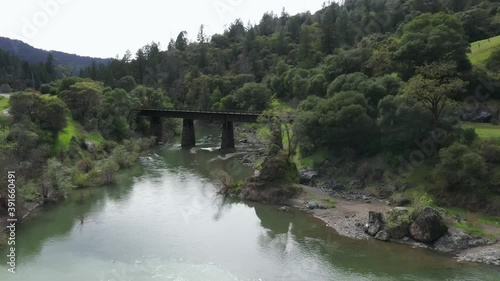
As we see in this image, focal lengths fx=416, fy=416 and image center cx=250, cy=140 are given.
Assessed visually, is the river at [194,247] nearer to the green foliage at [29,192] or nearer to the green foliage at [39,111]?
the green foliage at [29,192]

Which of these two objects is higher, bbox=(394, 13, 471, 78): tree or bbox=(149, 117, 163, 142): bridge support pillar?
bbox=(394, 13, 471, 78): tree

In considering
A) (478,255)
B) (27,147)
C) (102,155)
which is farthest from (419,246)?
(102,155)

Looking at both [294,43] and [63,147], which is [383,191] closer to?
[63,147]

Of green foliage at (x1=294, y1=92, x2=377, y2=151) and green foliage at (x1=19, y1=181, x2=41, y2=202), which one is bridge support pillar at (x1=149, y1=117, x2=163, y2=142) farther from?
green foliage at (x1=19, y1=181, x2=41, y2=202)

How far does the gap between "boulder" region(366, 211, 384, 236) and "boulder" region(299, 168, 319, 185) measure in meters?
13.7

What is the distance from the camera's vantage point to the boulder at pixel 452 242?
101ft

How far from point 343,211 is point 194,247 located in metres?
15.0

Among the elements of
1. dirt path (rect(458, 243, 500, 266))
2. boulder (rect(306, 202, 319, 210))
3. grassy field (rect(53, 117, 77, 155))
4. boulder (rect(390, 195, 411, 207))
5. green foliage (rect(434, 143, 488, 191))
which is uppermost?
grassy field (rect(53, 117, 77, 155))

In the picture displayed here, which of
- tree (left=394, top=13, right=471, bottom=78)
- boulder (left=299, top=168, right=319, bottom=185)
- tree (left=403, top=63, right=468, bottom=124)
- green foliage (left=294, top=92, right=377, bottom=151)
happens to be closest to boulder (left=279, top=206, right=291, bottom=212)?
boulder (left=299, top=168, right=319, bottom=185)

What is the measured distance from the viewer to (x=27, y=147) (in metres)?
45.2

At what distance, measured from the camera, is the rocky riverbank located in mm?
30000

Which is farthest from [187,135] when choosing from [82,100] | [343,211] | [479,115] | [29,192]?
[479,115]

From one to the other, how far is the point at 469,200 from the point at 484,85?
22.2m

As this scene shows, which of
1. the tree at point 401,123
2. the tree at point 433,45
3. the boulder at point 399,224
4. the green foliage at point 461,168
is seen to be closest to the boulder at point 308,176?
the tree at point 401,123
